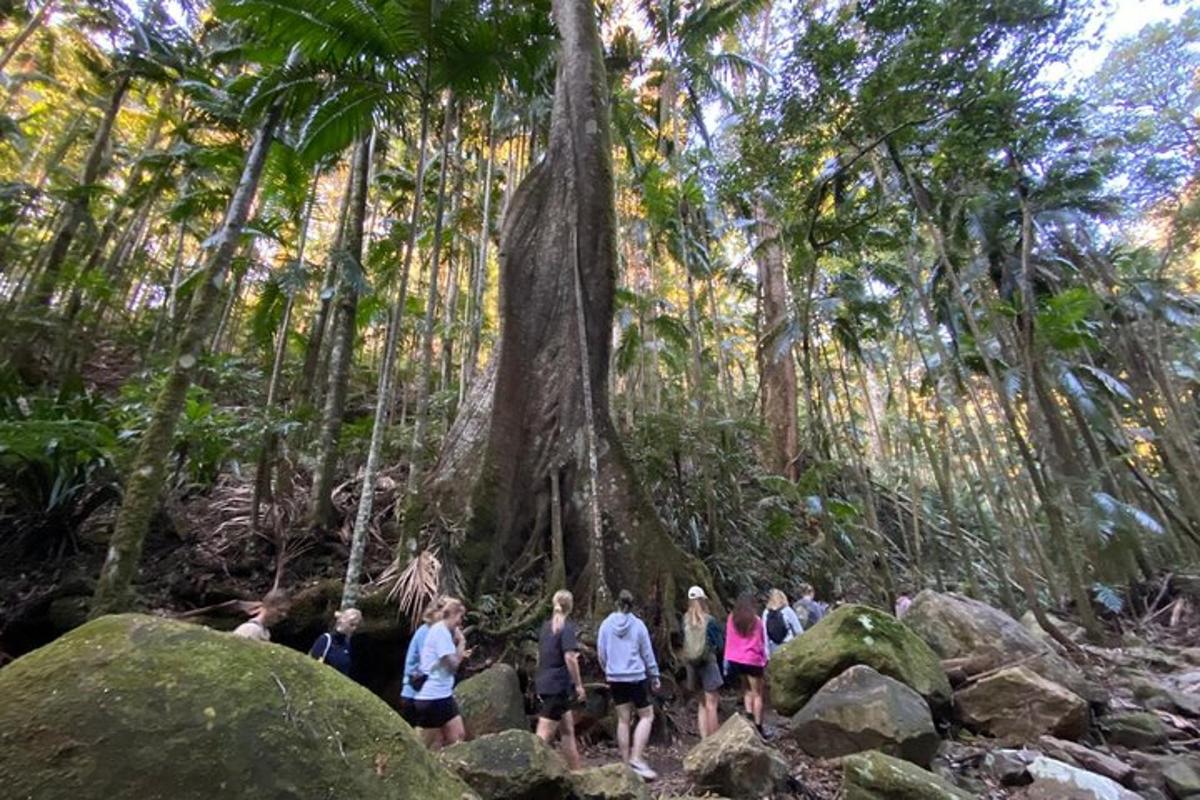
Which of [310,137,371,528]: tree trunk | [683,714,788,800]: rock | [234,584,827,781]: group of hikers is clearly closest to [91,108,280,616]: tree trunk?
[234,584,827,781]: group of hikers

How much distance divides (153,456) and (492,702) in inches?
128

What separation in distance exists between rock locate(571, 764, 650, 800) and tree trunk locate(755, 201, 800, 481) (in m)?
11.0

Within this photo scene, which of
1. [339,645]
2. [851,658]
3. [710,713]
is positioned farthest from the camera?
[710,713]

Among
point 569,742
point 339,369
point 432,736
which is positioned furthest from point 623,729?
point 339,369

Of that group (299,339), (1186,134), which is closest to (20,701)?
(299,339)

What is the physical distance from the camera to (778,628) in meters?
7.32

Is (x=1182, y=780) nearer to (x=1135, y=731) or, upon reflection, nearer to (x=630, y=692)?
(x=1135, y=731)

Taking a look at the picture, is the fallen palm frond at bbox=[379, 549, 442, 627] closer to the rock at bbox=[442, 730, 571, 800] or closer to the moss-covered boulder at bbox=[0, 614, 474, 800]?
the rock at bbox=[442, 730, 571, 800]

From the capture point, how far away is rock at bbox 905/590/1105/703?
6.09 metres

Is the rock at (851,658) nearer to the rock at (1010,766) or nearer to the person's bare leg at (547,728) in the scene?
the rock at (1010,766)

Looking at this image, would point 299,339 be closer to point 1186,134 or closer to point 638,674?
point 638,674

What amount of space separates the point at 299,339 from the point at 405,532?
19.2 feet

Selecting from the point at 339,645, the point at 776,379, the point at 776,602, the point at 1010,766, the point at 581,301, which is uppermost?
the point at 776,379

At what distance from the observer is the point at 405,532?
6488mm
